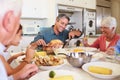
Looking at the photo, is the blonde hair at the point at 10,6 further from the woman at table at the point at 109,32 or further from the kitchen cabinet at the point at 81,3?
the kitchen cabinet at the point at 81,3

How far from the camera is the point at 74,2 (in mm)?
3438

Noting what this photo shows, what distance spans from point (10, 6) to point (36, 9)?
2542mm

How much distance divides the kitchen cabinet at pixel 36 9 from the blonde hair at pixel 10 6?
2.38 m

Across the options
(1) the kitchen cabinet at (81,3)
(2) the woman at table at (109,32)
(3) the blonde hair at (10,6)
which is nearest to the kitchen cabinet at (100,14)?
(1) the kitchen cabinet at (81,3)

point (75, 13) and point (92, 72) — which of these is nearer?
point (92, 72)

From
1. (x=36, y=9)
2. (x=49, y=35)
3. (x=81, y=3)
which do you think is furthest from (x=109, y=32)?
(x=81, y=3)

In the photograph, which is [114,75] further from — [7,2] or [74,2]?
[74,2]

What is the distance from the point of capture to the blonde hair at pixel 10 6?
0.38m

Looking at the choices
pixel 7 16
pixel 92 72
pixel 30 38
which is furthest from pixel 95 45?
pixel 7 16

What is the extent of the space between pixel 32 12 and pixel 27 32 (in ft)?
1.21

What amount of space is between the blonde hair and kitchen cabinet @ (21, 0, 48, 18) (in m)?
2.38

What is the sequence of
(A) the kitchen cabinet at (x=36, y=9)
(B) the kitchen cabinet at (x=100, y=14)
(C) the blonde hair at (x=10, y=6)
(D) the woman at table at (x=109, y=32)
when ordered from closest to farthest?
1. (C) the blonde hair at (x=10, y=6)
2. (D) the woman at table at (x=109, y=32)
3. (A) the kitchen cabinet at (x=36, y=9)
4. (B) the kitchen cabinet at (x=100, y=14)

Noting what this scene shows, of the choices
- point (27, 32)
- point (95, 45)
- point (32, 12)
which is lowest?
point (95, 45)

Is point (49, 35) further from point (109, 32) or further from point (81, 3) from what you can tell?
point (81, 3)
